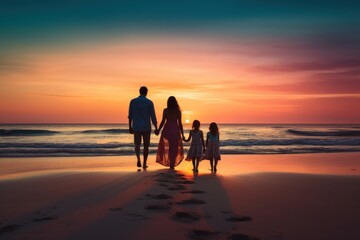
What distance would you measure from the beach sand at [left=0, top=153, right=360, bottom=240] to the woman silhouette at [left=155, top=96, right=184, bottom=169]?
1756 mm

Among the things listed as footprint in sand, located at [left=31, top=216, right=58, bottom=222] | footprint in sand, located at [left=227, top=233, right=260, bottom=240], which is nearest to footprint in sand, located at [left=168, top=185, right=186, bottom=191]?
footprint in sand, located at [left=31, top=216, right=58, bottom=222]

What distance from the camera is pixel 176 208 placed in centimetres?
448

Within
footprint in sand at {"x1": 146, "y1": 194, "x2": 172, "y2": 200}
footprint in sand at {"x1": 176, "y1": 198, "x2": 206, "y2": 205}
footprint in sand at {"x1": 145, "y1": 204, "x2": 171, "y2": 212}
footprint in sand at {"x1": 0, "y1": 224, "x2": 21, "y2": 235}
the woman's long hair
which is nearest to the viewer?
footprint in sand at {"x1": 0, "y1": 224, "x2": 21, "y2": 235}

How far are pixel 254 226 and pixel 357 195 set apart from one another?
304cm

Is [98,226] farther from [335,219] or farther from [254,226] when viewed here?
[335,219]

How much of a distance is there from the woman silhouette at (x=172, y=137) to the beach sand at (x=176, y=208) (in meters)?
1.76

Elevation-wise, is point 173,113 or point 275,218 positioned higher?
point 173,113

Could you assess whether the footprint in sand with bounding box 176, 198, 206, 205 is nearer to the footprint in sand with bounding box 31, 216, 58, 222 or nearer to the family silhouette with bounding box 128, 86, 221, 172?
the footprint in sand with bounding box 31, 216, 58, 222

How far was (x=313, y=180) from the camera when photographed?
7621mm

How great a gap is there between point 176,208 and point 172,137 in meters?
4.71


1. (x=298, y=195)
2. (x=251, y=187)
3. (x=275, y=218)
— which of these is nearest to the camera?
(x=275, y=218)

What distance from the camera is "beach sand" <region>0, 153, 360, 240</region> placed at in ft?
11.8

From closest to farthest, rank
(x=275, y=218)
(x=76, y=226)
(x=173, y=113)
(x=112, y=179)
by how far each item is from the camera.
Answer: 1. (x=76, y=226)
2. (x=275, y=218)
3. (x=112, y=179)
4. (x=173, y=113)

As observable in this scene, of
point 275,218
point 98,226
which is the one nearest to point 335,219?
point 275,218
